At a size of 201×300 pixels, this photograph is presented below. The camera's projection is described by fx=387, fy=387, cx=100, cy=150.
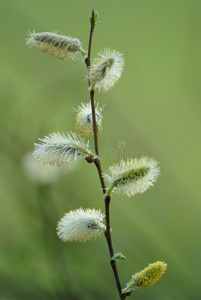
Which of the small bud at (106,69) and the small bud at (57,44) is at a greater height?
the small bud at (57,44)

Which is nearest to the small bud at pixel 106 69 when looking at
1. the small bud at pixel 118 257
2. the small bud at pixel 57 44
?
the small bud at pixel 57 44

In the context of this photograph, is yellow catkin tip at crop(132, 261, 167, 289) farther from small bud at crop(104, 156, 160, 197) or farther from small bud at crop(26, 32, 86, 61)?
small bud at crop(26, 32, 86, 61)

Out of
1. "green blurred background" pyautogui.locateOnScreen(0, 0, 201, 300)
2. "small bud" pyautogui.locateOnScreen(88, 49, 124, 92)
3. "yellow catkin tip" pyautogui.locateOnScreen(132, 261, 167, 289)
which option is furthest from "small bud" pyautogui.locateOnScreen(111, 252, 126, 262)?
"green blurred background" pyautogui.locateOnScreen(0, 0, 201, 300)

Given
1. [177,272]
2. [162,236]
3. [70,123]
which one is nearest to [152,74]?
[70,123]

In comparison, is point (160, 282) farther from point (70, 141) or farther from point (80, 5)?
point (80, 5)

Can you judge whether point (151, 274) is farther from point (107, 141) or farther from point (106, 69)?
point (107, 141)

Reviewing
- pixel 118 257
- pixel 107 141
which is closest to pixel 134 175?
pixel 118 257

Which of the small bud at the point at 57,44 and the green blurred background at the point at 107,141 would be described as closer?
the small bud at the point at 57,44

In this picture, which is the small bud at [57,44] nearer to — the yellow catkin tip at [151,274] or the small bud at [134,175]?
the small bud at [134,175]
